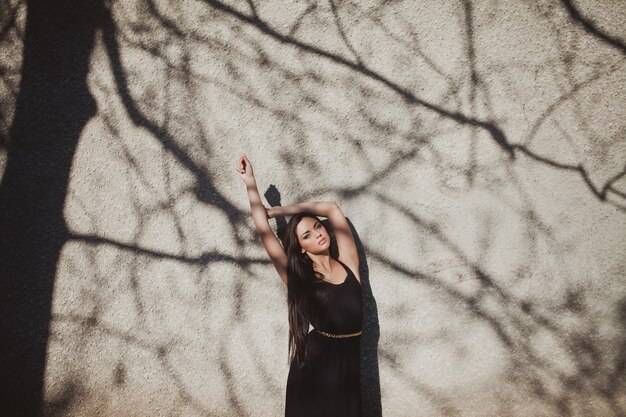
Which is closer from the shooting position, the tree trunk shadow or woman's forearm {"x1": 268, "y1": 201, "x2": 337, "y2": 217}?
woman's forearm {"x1": 268, "y1": 201, "x2": 337, "y2": 217}

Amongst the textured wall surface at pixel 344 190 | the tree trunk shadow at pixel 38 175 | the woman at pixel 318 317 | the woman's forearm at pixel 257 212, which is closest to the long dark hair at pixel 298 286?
the woman at pixel 318 317

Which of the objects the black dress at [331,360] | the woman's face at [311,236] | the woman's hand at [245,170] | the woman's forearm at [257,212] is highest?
the woman's hand at [245,170]

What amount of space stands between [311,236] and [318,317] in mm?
464

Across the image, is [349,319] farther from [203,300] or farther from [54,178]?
[54,178]

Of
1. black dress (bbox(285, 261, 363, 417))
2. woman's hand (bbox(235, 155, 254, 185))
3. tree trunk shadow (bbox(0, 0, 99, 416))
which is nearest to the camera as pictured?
black dress (bbox(285, 261, 363, 417))

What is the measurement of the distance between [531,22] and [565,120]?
0.66 m

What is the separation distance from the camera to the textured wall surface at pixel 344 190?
5.64 ft

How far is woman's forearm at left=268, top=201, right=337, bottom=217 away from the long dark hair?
0.05 m

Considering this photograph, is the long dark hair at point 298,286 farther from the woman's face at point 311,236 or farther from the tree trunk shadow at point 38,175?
the tree trunk shadow at point 38,175

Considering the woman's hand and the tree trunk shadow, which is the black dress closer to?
the woman's hand

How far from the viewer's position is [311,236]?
4.99 ft

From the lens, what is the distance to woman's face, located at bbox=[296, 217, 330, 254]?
151cm

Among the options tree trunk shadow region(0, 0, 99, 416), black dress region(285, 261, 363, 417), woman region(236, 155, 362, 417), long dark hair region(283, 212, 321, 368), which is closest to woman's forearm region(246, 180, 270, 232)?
woman region(236, 155, 362, 417)

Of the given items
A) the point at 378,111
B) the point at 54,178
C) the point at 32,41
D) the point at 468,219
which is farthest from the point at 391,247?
the point at 32,41
